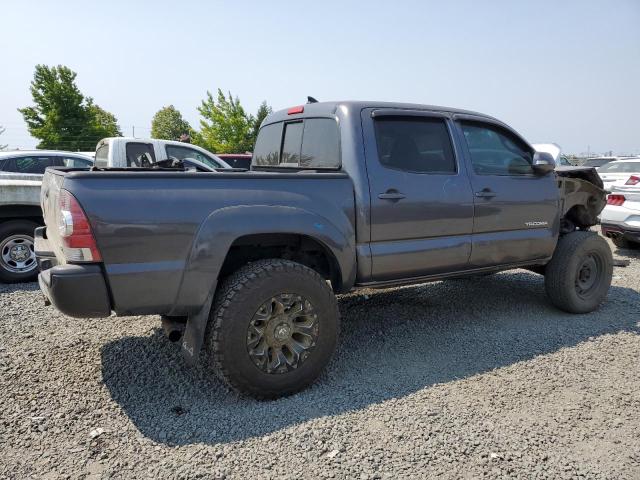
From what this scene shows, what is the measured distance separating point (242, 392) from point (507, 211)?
2750mm

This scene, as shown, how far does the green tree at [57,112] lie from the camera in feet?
103

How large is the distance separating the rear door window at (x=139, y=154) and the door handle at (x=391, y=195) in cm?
548

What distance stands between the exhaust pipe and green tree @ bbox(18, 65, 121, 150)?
3268cm

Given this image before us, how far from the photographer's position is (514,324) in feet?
15.3

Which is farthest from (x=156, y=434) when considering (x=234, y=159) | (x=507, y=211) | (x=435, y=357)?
(x=234, y=159)

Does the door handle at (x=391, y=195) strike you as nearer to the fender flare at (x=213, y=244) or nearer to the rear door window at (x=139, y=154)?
the fender flare at (x=213, y=244)

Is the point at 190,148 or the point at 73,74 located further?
the point at 73,74

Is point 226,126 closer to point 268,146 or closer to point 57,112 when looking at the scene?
point 57,112

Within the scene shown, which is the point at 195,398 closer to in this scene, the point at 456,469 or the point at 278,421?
the point at 278,421

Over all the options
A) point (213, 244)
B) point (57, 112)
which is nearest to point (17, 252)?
point (213, 244)

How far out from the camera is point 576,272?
489cm

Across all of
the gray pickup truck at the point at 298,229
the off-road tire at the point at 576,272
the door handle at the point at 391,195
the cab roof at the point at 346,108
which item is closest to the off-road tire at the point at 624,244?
the off-road tire at the point at 576,272

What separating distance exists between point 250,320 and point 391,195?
138cm

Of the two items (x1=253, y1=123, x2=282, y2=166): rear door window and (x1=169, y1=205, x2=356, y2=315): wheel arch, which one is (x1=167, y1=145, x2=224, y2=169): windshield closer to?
(x1=253, y1=123, x2=282, y2=166): rear door window
